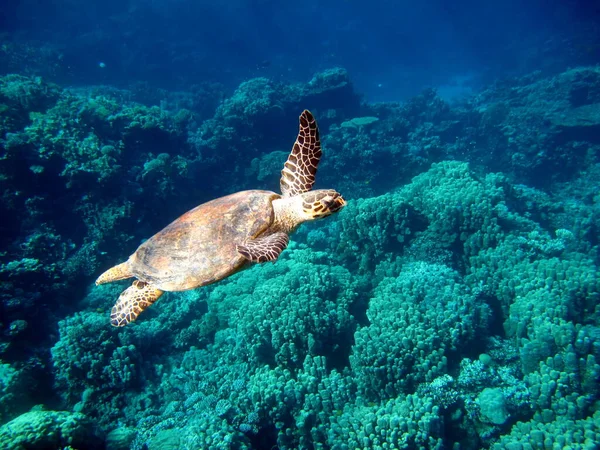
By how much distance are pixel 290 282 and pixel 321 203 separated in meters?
3.17

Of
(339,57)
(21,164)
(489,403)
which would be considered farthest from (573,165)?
(339,57)

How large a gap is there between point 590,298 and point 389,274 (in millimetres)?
3271

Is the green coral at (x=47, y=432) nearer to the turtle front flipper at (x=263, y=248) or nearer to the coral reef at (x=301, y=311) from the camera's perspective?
the coral reef at (x=301, y=311)

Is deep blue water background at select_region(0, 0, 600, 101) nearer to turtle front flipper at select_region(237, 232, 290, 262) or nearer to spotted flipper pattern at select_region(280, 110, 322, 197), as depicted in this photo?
spotted flipper pattern at select_region(280, 110, 322, 197)

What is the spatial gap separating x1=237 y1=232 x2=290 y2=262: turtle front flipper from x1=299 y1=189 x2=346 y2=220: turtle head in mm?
417

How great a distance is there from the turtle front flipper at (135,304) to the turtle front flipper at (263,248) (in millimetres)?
1575

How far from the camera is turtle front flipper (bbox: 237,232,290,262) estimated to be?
2.66 metres

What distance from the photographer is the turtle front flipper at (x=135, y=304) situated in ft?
12.5

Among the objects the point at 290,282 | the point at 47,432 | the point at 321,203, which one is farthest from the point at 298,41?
the point at 47,432

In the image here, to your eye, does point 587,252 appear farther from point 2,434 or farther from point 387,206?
point 2,434

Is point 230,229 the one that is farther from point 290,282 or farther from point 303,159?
point 290,282

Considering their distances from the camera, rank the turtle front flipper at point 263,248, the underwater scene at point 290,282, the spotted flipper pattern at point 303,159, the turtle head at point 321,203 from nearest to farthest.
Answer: the turtle front flipper at point 263,248 → the turtle head at point 321,203 → the spotted flipper pattern at point 303,159 → the underwater scene at point 290,282

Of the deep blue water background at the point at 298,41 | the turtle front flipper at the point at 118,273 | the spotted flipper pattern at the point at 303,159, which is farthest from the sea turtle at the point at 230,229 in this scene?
the deep blue water background at the point at 298,41

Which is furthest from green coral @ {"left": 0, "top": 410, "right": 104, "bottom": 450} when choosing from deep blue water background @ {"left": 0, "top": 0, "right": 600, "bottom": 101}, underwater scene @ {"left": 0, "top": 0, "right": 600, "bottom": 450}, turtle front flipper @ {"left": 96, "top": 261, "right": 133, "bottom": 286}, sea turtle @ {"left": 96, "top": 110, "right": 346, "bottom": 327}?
deep blue water background @ {"left": 0, "top": 0, "right": 600, "bottom": 101}
